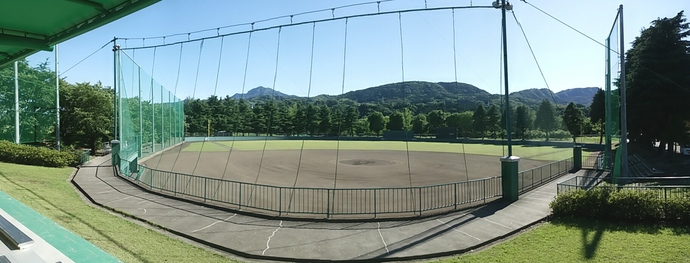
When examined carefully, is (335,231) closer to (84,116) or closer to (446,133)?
(84,116)

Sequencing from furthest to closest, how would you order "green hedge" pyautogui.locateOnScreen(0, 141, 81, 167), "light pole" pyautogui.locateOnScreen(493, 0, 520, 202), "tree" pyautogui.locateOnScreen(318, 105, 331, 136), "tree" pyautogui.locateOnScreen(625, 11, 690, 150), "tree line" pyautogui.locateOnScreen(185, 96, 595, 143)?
"tree" pyautogui.locateOnScreen(318, 105, 331, 136), "tree line" pyautogui.locateOnScreen(185, 96, 595, 143), "tree" pyautogui.locateOnScreen(625, 11, 690, 150), "green hedge" pyautogui.locateOnScreen(0, 141, 81, 167), "light pole" pyautogui.locateOnScreen(493, 0, 520, 202)

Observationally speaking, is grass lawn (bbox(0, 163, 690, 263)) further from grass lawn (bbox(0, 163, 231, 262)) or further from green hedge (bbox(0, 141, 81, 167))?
green hedge (bbox(0, 141, 81, 167))

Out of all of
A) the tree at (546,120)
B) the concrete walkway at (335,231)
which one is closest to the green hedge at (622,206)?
the concrete walkway at (335,231)

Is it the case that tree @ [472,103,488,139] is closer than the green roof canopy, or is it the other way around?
the green roof canopy

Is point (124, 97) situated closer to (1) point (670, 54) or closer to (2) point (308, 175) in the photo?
(2) point (308, 175)

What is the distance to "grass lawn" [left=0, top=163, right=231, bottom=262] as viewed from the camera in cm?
679

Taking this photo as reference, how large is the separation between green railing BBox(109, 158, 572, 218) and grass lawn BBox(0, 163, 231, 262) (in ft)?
9.16

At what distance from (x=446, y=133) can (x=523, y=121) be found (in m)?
35.6

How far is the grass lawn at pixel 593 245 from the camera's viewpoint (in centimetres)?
697

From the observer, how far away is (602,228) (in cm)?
875

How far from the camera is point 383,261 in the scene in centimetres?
723

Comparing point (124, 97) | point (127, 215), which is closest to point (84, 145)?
point (124, 97)

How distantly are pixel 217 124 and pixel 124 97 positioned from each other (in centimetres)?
4952

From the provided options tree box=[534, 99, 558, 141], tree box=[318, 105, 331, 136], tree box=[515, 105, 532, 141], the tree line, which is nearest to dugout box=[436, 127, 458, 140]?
the tree line
